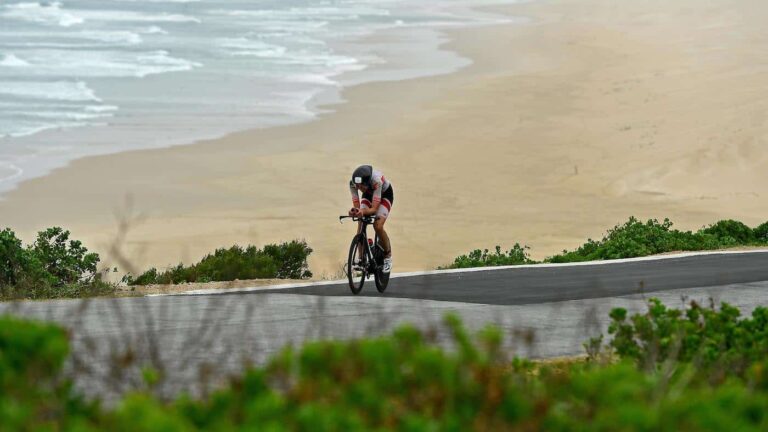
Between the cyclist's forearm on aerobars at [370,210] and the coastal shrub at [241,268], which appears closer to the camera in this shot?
the cyclist's forearm on aerobars at [370,210]

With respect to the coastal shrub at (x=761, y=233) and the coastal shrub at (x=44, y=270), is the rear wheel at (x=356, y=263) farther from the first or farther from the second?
the coastal shrub at (x=761, y=233)

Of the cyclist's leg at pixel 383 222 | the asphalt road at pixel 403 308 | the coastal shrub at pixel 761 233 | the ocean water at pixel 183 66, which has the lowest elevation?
the asphalt road at pixel 403 308

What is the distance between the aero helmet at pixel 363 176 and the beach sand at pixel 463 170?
4352 millimetres

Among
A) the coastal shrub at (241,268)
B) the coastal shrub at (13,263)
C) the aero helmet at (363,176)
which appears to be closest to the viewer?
the aero helmet at (363,176)

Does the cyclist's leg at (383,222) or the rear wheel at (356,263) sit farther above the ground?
the cyclist's leg at (383,222)

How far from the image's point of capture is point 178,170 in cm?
3189

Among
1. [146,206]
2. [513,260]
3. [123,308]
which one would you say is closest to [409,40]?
[146,206]

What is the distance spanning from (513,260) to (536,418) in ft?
50.0

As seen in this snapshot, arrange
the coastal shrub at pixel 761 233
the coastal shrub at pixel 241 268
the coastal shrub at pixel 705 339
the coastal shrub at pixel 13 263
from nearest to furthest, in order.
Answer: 1. the coastal shrub at pixel 705 339
2. the coastal shrub at pixel 13 263
3. the coastal shrub at pixel 241 268
4. the coastal shrub at pixel 761 233

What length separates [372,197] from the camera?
1500 centimetres

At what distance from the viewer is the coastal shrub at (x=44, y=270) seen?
15883 mm

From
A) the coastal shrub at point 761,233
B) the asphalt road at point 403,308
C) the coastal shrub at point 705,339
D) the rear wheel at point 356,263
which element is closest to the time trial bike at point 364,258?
the rear wheel at point 356,263

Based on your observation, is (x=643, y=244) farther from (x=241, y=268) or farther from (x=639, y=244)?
(x=241, y=268)

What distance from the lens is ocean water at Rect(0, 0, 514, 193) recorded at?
37.1 m
